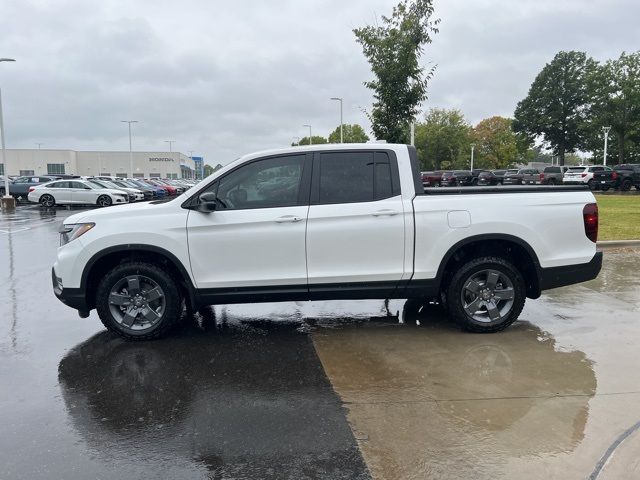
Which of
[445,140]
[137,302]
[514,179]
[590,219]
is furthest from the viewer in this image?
[445,140]

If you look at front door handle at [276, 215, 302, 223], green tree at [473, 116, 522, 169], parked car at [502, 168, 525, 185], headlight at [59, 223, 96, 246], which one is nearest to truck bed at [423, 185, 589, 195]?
front door handle at [276, 215, 302, 223]

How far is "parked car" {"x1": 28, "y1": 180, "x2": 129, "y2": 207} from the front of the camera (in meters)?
27.9

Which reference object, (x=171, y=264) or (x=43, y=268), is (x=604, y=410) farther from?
(x=43, y=268)

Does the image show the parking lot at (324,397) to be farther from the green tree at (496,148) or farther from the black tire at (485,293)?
the green tree at (496,148)

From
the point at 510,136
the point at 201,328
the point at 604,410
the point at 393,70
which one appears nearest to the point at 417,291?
the point at 604,410

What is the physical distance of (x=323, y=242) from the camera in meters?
5.17

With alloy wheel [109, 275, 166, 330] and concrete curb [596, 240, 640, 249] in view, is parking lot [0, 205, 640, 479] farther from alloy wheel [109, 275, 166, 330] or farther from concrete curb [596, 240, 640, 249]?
concrete curb [596, 240, 640, 249]

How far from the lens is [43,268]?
9.47m

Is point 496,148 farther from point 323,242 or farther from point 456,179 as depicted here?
point 323,242

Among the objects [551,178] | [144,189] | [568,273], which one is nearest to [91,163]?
[144,189]

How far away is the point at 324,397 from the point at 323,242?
5.38ft

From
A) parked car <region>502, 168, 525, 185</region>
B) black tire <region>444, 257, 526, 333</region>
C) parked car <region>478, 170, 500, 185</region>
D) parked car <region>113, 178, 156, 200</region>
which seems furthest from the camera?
parked car <region>478, 170, 500, 185</region>

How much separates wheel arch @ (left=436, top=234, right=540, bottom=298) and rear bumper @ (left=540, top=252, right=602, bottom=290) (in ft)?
0.26

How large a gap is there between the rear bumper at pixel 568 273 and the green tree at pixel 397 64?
9.96 m
